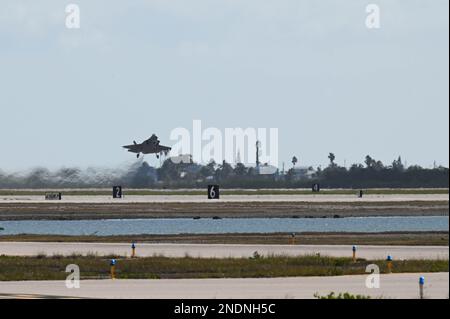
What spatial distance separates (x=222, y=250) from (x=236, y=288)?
2260cm

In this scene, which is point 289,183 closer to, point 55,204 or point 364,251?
point 55,204

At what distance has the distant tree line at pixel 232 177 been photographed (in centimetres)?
10012

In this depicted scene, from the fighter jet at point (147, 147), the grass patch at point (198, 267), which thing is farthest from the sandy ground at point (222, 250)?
the fighter jet at point (147, 147)

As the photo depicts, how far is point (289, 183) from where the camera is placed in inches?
7092

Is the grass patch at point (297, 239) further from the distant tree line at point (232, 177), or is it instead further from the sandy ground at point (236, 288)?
the sandy ground at point (236, 288)

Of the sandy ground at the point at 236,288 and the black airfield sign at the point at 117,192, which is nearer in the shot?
the sandy ground at the point at 236,288

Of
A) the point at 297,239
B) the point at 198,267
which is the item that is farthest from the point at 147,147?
the point at 198,267

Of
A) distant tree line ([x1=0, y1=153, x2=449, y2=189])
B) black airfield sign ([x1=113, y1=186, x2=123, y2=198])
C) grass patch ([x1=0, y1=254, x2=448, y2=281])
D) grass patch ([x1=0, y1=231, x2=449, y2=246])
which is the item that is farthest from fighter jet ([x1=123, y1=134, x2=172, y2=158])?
grass patch ([x1=0, y1=254, x2=448, y2=281])

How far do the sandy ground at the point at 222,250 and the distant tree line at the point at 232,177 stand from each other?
1980 centimetres

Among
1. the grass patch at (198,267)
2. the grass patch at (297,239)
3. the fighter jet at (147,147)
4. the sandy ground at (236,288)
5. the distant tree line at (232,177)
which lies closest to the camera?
the sandy ground at (236,288)

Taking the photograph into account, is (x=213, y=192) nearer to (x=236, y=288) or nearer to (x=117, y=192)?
(x=117, y=192)

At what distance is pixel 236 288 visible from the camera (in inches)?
1810
